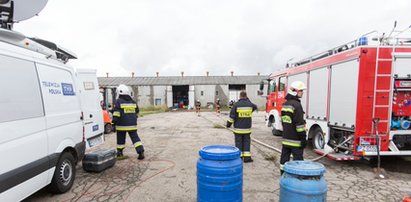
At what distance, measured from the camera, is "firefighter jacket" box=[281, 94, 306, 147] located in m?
3.93

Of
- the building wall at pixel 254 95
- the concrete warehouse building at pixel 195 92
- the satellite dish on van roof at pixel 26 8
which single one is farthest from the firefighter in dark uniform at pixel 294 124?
the building wall at pixel 254 95

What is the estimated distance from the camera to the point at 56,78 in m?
3.80

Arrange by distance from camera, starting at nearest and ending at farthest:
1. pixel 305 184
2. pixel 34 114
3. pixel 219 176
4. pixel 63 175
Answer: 1. pixel 305 184
2. pixel 219 176
3. pixel 34 114
4. pixel 63 175

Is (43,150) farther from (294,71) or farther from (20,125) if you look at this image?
(294,71)

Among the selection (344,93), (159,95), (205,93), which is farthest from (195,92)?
(344,93)

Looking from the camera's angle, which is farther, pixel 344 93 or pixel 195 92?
pixel 195 92

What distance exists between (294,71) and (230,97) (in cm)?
2609

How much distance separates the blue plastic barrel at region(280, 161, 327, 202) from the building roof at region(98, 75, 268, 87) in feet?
104

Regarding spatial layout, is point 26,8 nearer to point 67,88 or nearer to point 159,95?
point 67,88

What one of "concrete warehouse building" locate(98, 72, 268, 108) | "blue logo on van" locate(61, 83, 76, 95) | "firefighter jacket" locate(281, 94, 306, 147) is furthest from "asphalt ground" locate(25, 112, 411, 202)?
"concrete warehouse building" locate(98, 72, 268, 108)

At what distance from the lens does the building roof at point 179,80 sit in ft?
115

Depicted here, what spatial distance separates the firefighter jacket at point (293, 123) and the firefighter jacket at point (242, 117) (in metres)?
1.53

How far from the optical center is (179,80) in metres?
37.0

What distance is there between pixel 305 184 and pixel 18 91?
364 centimetres
